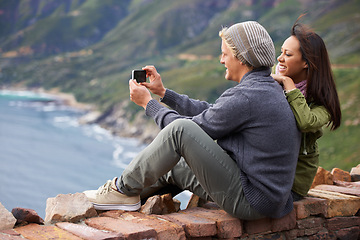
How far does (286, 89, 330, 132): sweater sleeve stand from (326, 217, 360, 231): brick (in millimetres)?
1017

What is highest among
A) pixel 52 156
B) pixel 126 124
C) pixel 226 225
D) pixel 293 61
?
pixel 293 61

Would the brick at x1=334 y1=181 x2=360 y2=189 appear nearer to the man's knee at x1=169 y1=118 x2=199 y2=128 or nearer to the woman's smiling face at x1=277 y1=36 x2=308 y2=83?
the woman's smiling face at x1=277 y1=36 x2=308 y2=83

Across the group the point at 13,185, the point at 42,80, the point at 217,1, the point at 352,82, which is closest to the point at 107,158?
the point at 13,185

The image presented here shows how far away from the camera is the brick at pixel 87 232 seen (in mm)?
2500

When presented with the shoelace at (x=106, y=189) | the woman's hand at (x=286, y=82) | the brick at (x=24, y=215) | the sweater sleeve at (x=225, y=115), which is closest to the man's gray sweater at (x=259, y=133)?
the sweater sleeve at (x=225, y=115)

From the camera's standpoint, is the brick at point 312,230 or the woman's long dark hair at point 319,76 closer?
the woman's long dark hair at point 319,76

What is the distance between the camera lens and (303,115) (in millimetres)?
2717

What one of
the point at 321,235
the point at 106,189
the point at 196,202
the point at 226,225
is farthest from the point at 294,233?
the point at 106,189

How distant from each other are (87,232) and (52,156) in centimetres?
5583

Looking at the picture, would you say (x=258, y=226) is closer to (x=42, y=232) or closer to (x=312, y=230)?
(x=312, y=230)

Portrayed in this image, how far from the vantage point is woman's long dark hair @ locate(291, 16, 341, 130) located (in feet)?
9.77

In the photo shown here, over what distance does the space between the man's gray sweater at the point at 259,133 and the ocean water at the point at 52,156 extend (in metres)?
33.0

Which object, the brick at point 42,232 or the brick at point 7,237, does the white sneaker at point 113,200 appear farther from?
the brick at point 7,237

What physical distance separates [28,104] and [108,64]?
1728 centimetres
